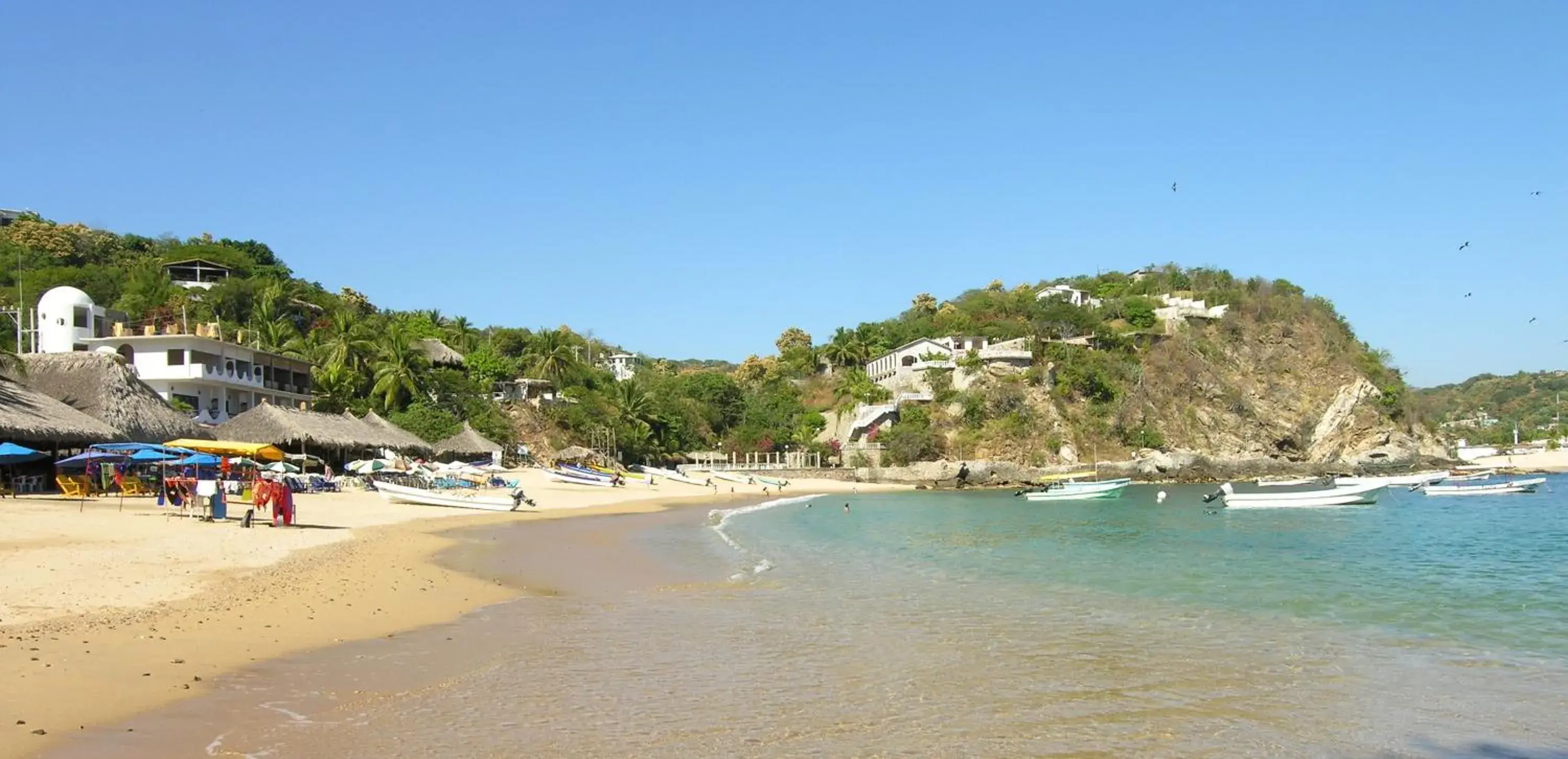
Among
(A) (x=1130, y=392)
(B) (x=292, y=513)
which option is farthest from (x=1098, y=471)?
(B) (x=292, y=513)

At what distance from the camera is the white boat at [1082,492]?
5116 centimetres

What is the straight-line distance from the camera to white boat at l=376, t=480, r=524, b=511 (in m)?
34.2

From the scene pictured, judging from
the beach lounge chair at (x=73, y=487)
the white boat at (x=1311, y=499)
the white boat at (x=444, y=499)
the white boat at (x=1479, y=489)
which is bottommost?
the white boat at (x=1479, y=489)

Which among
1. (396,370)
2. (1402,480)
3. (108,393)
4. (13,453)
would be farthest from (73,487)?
(1402,480)

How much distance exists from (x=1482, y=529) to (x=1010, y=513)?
1504cm

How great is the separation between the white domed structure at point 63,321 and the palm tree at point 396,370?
13.9 metres

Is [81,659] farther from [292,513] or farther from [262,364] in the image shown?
[262,364]

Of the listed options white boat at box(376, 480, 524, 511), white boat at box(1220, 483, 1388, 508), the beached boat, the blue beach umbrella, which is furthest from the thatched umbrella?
white boat at box(1220, 483, 1388, 508)

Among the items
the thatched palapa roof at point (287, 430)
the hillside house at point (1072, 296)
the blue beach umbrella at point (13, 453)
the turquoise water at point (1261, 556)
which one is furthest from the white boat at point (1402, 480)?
the blue beach umbrella at point (13, 453)

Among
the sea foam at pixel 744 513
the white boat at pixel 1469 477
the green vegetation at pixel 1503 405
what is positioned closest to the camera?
the sea foam at pixel 744 513

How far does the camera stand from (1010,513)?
40156 millimetres

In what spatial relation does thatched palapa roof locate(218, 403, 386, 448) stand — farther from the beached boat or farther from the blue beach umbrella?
the beached boat

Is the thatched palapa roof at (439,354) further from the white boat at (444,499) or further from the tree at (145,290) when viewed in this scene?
the white boat at (444,499)

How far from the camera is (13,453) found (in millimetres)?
25453
